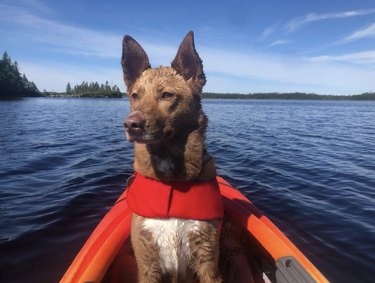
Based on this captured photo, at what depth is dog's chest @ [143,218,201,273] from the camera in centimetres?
375

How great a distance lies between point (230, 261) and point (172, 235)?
6.31 ft

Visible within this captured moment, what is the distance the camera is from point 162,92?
406cm

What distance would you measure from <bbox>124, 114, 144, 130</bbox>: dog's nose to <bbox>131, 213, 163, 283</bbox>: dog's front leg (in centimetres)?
109

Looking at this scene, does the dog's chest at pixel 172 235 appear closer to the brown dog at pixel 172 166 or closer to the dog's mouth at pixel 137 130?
the brown dog at pixel 172 166

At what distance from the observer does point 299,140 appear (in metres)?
22.0

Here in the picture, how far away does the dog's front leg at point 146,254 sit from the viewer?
3.84 metres

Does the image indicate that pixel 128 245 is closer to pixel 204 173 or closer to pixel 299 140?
pixel 204 173

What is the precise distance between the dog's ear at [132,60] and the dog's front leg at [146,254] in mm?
1752

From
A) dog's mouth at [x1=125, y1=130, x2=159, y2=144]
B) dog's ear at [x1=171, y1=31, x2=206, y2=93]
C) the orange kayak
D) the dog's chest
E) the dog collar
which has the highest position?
dog's ear at [x1=171, y1=31, x2=206, y2=93]

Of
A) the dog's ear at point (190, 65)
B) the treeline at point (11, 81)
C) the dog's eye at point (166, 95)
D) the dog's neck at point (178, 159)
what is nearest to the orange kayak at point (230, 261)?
the dog's neck at point (178, 159)

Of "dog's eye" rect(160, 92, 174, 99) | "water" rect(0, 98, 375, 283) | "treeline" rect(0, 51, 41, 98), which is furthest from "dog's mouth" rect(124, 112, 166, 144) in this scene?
"treeline" rect(0, 51, 41, 98)

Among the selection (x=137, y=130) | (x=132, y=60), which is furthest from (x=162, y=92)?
(x=137, y=130)

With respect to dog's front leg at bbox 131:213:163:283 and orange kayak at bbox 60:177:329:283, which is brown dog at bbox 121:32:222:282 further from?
orange kayak at bbox 60:177:329:283

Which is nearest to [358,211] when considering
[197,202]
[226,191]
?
[226,191]
